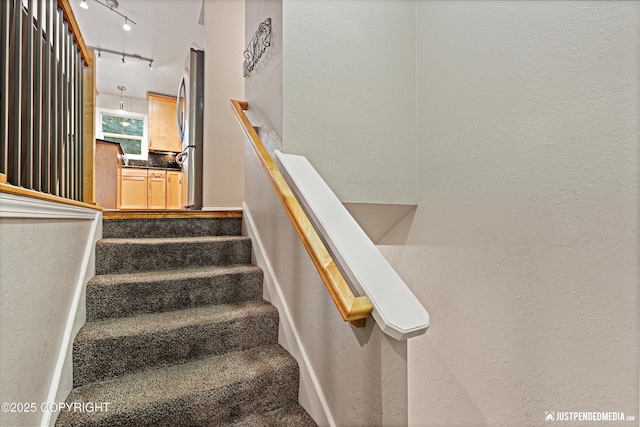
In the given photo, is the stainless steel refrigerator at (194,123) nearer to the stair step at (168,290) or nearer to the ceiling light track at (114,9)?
the ceiling light track at (114,9)

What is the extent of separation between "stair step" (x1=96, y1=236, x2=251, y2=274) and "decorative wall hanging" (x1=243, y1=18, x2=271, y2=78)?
116 centimetres

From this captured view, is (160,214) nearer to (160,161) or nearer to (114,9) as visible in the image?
(114,9)

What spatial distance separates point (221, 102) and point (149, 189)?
3.45m

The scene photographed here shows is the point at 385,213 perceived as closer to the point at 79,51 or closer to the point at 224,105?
the point at 79,51

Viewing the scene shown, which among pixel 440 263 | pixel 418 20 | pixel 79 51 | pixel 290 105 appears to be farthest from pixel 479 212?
pixel 79 51

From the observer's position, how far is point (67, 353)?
111 cm

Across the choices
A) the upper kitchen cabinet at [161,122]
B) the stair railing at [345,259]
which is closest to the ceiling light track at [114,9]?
the upper kitchen cabinet at [161,122]

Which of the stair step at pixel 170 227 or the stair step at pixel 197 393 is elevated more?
the stair step at pixel 170 227

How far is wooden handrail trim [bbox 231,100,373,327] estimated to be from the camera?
0.85 metres

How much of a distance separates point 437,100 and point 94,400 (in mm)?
2047

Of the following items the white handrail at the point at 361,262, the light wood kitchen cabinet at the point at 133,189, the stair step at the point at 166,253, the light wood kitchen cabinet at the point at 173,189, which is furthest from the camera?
the light wood kitchen cabinet at the point at 173,189

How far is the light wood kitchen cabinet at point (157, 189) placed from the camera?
18.7 feet

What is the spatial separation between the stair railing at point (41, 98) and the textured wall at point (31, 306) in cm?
16

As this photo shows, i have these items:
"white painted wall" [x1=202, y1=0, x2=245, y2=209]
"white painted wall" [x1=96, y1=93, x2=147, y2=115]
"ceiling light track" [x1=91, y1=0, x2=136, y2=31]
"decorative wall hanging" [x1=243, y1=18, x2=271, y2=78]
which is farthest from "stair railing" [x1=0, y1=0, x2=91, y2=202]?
"white painted wall" [x1=96, y1=93, x2=147, y2=115]
